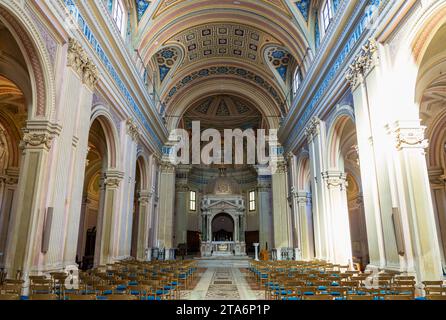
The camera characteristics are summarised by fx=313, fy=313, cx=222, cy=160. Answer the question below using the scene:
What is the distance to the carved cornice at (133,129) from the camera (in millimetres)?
14109

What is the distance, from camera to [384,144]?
27.0 ft

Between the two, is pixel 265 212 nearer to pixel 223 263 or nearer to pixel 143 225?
pixel 223 263

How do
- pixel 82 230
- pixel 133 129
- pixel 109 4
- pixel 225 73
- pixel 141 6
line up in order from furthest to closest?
pixel 225 73 → pixel 82 230 → pixel 133 129 → pixel 141 6 → pixel 109 4

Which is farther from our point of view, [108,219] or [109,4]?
[108,219]

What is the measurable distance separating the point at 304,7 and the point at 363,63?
6528 mm

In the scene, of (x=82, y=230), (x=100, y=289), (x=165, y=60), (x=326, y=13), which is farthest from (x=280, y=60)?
(x=100, y=289)

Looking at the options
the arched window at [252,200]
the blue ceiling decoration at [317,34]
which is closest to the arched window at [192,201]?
the arched window at [252,200]

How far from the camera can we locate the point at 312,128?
47.3ft

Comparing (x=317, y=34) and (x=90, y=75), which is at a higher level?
(x=317, y=34)

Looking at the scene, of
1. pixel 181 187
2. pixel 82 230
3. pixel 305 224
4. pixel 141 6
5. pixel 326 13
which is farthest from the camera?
pixel 181 187

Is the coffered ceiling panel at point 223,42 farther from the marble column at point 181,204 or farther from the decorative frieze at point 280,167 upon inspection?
the marble column at point 181,204

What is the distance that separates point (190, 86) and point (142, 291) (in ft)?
60.7
